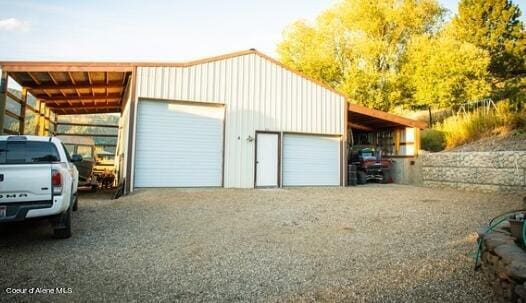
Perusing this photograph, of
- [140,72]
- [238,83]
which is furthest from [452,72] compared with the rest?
[140,72]

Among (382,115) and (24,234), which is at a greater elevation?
(382,115)

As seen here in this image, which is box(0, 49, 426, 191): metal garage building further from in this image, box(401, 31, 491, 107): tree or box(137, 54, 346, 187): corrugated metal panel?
box(401, 31, 491, 107): tree

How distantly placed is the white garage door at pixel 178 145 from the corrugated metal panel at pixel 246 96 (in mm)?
388

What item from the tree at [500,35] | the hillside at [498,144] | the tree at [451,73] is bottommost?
the hillside at [498,144]

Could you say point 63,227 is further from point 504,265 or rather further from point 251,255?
point 504,265

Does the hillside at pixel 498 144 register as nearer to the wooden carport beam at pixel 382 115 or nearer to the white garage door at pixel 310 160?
the wooden carport beam at pixel 382 115

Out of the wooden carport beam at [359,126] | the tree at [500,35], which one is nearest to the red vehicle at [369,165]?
the wooden carport beam at [359,126]

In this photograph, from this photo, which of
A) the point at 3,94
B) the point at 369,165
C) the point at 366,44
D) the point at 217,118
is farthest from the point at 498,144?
the point at 3,94

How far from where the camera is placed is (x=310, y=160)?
1308cm

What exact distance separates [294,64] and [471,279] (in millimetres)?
21283

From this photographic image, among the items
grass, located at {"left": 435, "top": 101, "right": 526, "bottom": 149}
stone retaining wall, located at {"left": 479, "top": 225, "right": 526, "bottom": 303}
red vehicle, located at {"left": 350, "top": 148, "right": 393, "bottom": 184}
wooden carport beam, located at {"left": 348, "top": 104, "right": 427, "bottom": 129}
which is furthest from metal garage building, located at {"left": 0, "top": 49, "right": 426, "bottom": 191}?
stone retaining wall, located at {"left": 479, "top": 225, "right": 526, "bottom": 303}

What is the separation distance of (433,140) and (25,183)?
16427 millimetres

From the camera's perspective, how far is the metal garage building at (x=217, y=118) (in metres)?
10.2

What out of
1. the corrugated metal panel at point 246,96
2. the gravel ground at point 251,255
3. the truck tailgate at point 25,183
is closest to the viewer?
the gravel ground at point 251,255
